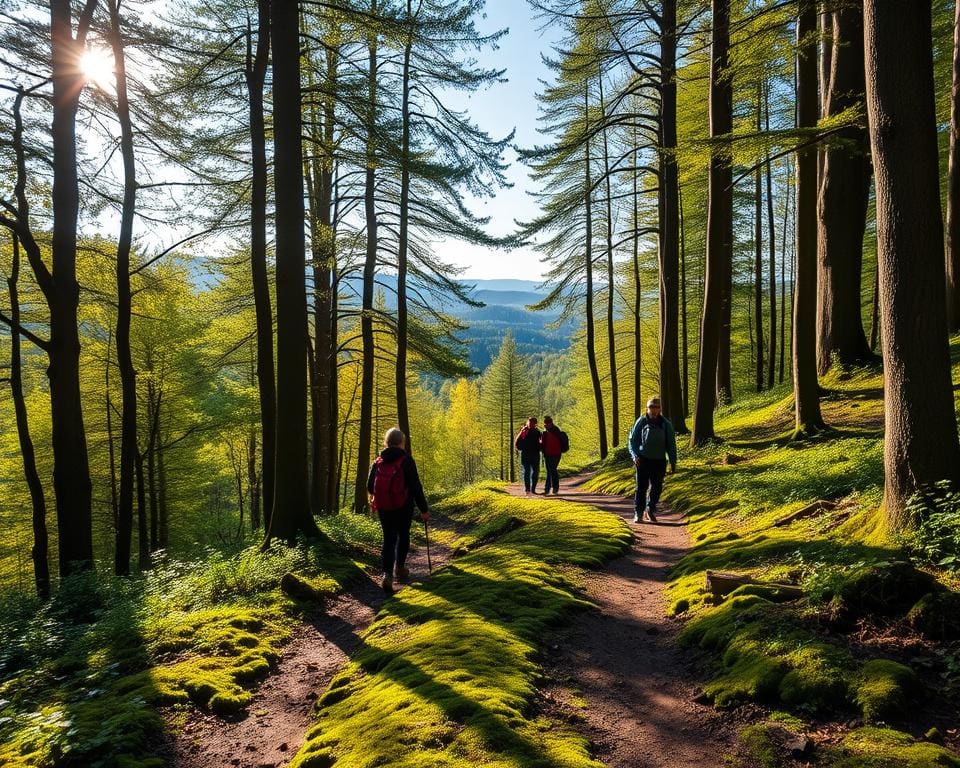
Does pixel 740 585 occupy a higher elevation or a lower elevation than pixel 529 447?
lower

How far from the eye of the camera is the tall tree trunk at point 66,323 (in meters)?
9.29

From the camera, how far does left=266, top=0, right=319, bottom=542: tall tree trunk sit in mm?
8430

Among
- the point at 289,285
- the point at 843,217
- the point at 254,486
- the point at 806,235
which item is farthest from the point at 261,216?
the point at 254,486

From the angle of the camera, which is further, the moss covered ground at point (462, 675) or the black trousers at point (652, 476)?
the black trousers at point (652, 476)

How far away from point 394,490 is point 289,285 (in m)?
4.02

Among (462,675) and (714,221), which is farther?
(714,221)

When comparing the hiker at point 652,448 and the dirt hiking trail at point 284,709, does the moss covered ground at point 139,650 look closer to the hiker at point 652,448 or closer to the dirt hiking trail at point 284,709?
the dirt hiking trail at point 284,709

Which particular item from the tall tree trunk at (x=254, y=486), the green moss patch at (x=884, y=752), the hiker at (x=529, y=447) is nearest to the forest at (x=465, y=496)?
the green moss patch at (x=884, y=752)

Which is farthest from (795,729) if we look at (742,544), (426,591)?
(426,591)

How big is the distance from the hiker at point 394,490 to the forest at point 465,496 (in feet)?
0.42

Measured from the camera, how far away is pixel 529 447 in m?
14.2

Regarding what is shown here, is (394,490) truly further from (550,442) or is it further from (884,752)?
(550,442)

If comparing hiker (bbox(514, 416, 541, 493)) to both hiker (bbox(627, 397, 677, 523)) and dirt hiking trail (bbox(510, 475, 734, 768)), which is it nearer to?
hiker (bbox(627, 397, 677, 523))

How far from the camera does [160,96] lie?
10.7 meters
